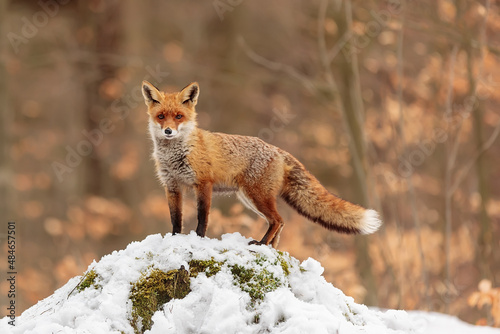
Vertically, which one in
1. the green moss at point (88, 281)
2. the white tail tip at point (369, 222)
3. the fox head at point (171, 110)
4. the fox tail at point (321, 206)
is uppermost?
the fox head at point (171, 110)

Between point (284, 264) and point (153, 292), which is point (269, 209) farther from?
point (153, 292)

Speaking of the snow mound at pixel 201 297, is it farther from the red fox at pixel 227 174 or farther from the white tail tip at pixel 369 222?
the white tail tip at pixel 369 222

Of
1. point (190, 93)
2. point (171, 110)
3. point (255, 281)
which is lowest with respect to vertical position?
point (255, 281)

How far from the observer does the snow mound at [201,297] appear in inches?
147

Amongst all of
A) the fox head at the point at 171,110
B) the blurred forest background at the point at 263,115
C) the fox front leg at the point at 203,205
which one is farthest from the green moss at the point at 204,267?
the blurred forest background at the point at 263,115

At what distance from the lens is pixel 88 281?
4203 mm

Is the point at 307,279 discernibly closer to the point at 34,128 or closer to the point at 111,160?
the point at 111,160

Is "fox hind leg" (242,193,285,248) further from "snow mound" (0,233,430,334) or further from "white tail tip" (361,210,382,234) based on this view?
"white tail tip" (361,210,382,234)

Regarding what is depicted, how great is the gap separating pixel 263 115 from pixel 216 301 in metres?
12.5

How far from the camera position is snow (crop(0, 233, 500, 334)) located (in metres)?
3.72

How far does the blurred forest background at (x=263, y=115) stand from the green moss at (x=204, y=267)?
5113 millimetres

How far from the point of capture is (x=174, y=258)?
4.09 metres

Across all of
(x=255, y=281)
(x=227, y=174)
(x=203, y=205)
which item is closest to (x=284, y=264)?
(x=255, y=281)

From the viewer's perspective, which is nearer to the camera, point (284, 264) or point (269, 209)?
point (284, 264)
